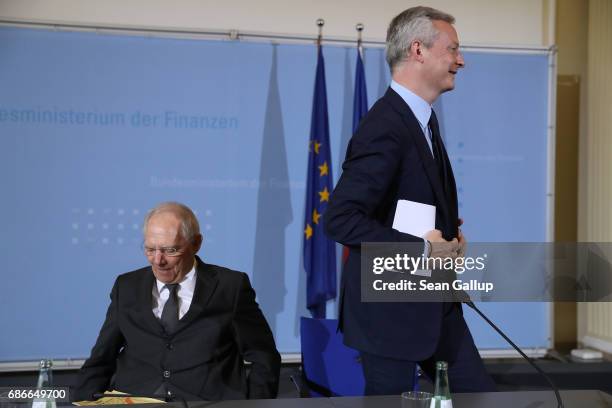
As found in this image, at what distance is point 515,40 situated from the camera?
19.4ft

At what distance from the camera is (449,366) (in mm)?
2111

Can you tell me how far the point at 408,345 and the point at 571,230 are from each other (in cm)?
469

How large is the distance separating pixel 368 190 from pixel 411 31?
527 mm

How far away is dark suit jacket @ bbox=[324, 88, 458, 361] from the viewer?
198cm

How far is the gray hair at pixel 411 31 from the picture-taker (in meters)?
2.15

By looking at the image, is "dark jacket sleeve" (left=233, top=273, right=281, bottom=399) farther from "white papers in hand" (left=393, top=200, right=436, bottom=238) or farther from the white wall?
the white wall

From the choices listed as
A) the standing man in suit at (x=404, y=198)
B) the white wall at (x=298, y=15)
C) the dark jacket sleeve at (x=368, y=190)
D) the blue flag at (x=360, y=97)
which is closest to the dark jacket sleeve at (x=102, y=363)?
the standing man in suit at (x=404, y=198)

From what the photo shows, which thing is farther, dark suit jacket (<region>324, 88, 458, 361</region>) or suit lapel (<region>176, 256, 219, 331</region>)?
suit lapel (<region>176, 256, 219, 331</region>)

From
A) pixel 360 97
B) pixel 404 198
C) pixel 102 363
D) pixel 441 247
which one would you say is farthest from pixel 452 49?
pixel 360 97

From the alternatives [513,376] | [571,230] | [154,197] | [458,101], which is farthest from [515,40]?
[154,197]

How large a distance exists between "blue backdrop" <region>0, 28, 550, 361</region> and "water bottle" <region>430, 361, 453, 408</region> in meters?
3.60

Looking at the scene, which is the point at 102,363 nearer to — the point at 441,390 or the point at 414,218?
the point at 414,218

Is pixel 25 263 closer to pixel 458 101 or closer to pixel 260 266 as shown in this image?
pixel 260 266

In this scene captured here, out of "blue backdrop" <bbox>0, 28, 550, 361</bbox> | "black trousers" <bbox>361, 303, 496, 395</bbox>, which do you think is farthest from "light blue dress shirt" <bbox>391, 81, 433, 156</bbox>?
"blue backdrop" <bbox>0, 28, 550, 361</bbox>
